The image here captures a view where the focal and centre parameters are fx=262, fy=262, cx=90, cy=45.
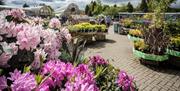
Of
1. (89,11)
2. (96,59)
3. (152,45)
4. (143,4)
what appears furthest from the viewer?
(89,11)

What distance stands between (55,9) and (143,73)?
96.7 feet

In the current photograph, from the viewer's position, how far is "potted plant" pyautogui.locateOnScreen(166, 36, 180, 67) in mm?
7211

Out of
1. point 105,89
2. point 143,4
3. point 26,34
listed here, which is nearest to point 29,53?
point 26,34

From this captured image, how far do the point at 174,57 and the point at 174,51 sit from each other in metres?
0.17

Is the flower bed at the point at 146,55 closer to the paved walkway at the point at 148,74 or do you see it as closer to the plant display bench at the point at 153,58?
the plant display bench at the point at 153,58

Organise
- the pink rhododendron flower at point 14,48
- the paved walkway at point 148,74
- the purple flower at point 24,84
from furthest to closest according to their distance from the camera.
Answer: the paved walkway at point 148,74, the pink rhododendron flower at point 14,48, the purple flower at point 24,84

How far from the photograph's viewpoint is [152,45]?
7480mm

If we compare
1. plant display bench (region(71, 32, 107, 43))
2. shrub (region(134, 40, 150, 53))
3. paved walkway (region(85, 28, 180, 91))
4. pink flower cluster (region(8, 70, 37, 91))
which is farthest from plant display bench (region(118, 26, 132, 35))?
pink flower cluster (region(8, 70, 37, 91))

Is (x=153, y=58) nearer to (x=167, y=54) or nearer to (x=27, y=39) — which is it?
(x=167, y=54)

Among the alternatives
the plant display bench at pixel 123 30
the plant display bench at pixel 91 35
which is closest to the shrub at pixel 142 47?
the plant display bench at pixel 91 35

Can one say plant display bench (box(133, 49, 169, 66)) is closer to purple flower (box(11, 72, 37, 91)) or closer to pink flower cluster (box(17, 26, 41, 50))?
pink flower cluster (box(17, 26, 41, 50))

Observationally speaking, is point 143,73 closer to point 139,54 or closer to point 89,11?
point 139,54

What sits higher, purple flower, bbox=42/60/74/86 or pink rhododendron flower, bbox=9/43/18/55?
pink rhododendron flower, bbox=9/43/18/55

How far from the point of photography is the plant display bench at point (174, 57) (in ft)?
23.6
